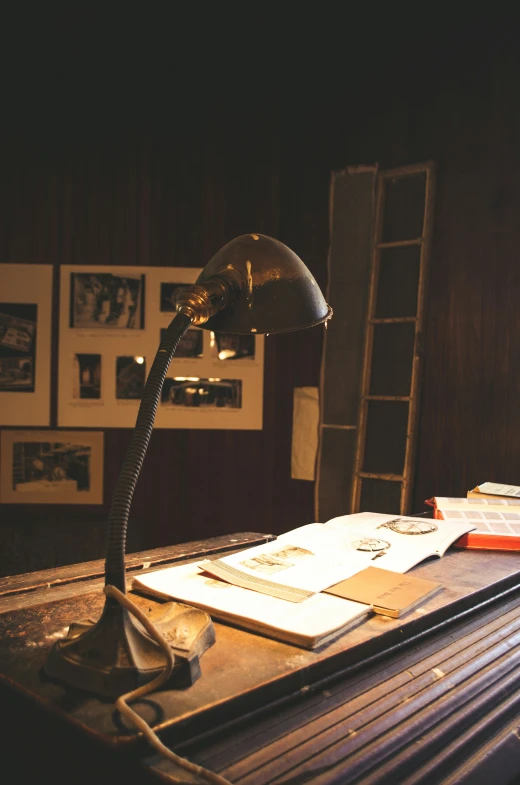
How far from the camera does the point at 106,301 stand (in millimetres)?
3041

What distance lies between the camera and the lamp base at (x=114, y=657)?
27.0 inches

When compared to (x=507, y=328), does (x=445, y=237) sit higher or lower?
higher

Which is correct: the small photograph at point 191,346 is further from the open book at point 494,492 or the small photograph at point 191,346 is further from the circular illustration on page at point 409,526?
the circular illustration on page at point 409,526

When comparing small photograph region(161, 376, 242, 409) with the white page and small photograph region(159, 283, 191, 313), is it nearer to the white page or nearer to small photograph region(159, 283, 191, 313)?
small photograph region(159, 283, 191, 313)

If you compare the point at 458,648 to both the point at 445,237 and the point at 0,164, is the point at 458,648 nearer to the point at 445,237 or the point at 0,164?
the point at 445,237

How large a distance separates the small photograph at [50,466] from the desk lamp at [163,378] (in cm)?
226

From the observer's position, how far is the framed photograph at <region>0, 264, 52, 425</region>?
9.80 ft

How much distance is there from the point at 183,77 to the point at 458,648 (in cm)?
297

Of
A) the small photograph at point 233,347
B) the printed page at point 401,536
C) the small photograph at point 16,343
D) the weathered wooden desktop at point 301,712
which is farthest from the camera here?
the small photograph at point 233,347

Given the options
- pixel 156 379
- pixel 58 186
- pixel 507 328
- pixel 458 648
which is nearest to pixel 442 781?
pixel 458 648

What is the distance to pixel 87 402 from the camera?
304 centimetres

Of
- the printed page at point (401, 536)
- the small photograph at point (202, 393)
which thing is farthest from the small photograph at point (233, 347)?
the printed page at point (401, 536)

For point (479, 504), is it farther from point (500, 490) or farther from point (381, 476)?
point (381, 476)

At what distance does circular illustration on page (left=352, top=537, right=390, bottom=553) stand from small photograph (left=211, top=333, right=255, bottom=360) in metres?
1.91
